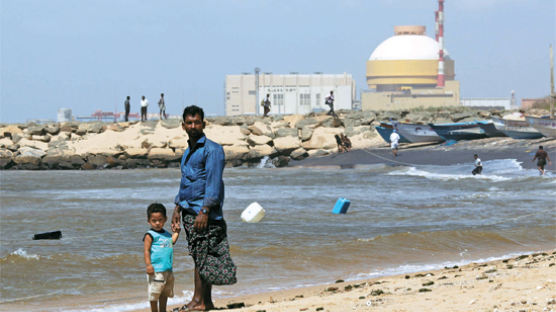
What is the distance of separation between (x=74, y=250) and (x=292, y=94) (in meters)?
116

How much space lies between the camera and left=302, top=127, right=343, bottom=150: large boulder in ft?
155

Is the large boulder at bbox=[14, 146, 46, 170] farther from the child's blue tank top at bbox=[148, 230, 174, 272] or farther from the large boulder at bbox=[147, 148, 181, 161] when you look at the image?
the child's blue tank top at bbox=[148, 230, 174, 272]

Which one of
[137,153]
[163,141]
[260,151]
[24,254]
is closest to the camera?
[24,254]

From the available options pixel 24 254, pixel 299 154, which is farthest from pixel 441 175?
pixel 24 254

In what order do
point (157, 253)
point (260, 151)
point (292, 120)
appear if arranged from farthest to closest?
point (292, 120) → point (260, 151) → point (157, 253)

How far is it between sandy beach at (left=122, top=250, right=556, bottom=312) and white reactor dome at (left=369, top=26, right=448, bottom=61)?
144358 mm

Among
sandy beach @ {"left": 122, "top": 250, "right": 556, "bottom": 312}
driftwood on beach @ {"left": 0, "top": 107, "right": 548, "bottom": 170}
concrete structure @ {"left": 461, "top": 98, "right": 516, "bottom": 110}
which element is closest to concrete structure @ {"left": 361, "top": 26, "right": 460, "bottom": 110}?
concrete structure @ {"left": 461, "top": 98, "right": 516, "bottom": 110}

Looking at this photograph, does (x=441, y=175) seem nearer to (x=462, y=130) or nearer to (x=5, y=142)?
(x=462, y=130)

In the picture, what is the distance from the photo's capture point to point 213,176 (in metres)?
7.24

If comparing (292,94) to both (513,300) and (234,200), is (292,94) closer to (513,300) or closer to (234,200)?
(234,200)

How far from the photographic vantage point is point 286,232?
16781 mm

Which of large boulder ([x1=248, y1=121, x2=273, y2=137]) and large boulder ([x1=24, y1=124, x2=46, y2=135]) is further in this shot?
large boulder ([x1=24, y1=124, x2=46, y2=135])

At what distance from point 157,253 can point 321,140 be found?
40.5 meters

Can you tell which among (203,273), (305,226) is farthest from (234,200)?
(203,273)
